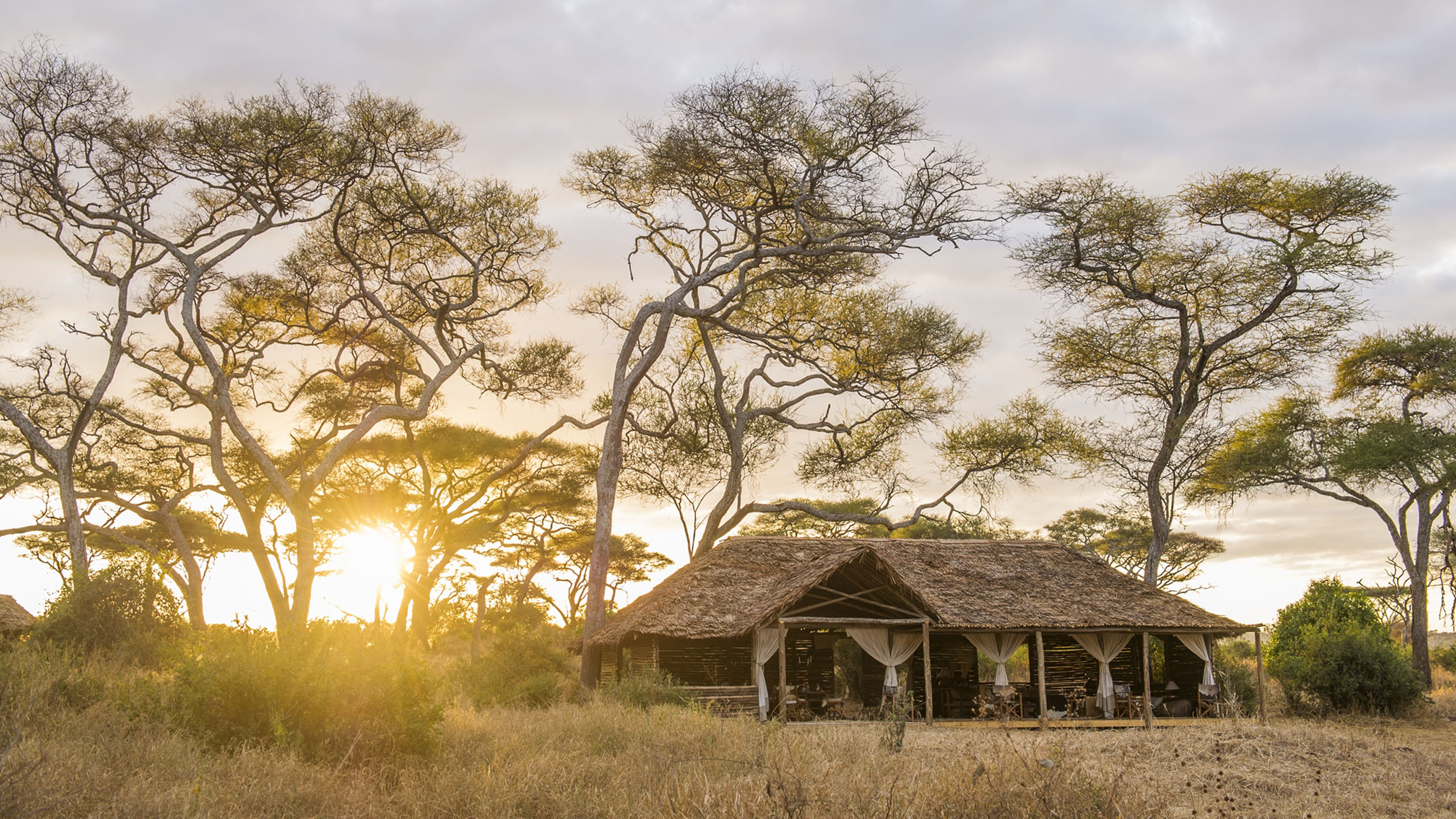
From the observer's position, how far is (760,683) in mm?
18047

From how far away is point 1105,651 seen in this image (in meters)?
19.6

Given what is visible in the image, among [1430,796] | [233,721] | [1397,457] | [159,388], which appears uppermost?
Result: [159,388]

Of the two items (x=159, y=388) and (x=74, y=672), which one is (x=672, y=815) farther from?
(x=159, y=388)

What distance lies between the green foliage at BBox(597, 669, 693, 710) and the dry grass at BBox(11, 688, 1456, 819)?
2975 millimetres

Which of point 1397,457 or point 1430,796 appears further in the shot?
point 1397,457

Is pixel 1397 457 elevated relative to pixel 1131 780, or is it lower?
elevated

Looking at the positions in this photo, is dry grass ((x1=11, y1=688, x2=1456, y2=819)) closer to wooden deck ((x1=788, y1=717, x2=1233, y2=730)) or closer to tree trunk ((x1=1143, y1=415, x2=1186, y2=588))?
wooden deck ((x1=788, y1=717, x2=1233, y2=730))

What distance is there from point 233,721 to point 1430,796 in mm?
11585

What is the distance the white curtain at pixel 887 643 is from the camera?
61.7ft

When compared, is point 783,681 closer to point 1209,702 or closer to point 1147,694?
point 1147,694

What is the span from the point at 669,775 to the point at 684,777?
0.19 meters

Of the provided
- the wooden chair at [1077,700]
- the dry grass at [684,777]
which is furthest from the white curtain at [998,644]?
the dry grass at [684,777]

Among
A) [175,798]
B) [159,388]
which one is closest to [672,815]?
[175,798]

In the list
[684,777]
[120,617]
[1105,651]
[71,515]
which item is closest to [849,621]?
[1105,651]
